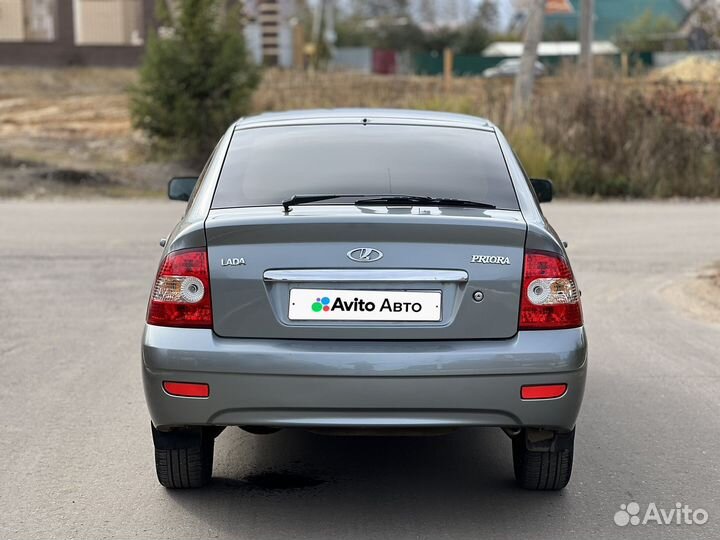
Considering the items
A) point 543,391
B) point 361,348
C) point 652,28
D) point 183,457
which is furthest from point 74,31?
point 652,28

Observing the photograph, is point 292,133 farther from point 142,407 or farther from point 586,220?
point 586,220

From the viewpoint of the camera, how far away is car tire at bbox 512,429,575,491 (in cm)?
508

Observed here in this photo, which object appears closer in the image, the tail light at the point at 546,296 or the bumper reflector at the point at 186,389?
the bumper reflector at the point at 186,389

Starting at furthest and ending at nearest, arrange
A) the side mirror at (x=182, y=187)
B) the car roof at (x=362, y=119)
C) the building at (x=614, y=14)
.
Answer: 1. the building at (x=614, y=14)
2. the side mirror at (x=182, y=187)
3. the car roof at (x=362, y=119)

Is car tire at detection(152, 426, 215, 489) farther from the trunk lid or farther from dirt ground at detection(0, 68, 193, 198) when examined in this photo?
dirt ground at detection(0, 68, 193, 198)

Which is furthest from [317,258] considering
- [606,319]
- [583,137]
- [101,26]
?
[101,26]

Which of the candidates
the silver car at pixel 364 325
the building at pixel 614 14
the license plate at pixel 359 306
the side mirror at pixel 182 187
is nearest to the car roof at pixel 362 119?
the side mirror at pixel 182 187

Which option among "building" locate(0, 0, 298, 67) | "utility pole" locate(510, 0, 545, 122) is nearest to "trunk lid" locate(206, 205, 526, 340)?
"utility pole" locate(510, 0, 545, 122)

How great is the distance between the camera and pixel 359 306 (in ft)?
15.2

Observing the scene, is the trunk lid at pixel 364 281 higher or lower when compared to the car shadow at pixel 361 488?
higher

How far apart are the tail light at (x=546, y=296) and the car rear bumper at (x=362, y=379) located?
95mm

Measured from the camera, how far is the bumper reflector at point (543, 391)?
15.3 ft

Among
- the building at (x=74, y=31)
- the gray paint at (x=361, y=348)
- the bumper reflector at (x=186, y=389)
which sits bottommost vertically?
the building at (x=74, y=31)

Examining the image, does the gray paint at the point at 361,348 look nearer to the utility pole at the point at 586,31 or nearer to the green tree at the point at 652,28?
the utility pole at the point at 586,31
